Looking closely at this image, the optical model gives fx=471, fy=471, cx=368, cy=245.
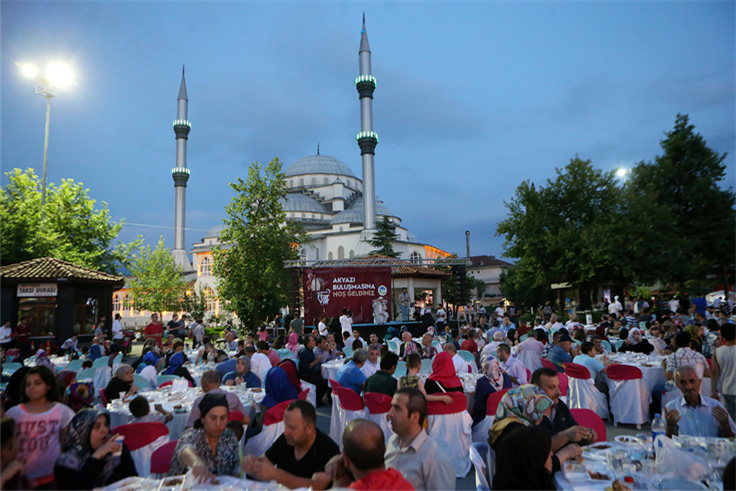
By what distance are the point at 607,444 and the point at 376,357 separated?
4.67m

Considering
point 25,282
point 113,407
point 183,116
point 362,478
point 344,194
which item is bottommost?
point 113,407

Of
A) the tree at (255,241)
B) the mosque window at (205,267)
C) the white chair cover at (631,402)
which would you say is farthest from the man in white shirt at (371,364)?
the mosque window at (205,267)

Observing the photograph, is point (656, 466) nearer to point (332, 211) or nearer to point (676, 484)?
point (676, 484)

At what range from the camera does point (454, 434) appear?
5.40 meters

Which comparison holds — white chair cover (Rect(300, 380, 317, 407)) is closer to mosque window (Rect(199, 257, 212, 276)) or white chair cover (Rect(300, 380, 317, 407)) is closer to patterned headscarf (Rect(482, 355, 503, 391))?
patterned headscarf (Rect(482, 355, 503, 391))

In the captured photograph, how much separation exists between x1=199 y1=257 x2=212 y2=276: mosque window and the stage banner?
124 ft

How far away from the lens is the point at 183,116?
53.6 metres

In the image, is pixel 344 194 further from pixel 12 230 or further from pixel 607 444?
pixel 607 444

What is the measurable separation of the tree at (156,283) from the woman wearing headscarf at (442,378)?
4105 cm

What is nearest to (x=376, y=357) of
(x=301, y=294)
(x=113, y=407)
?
(x=113, y=407)

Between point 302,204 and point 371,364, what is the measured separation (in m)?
56.0

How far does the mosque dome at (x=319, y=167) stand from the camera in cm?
6906

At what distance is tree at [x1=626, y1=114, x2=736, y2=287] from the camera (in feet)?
88.0

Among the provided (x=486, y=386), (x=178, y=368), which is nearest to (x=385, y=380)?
(x=486, y=386)
